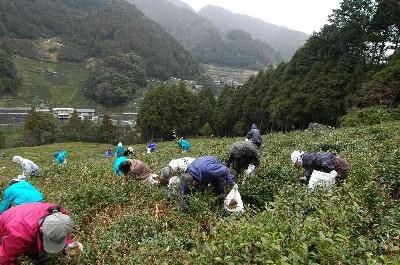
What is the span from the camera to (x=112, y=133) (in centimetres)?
6594

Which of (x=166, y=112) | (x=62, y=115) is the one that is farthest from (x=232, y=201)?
(x=62, y=115)

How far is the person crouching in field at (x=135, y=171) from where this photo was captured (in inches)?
409

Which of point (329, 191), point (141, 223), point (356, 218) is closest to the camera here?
point (356, 218)

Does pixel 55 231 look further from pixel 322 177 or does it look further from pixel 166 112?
pixel 166 112

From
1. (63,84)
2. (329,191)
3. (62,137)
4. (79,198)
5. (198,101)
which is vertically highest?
(329,191)

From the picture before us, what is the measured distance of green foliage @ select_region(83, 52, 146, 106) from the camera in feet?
443

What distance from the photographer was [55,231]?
17.7 ft

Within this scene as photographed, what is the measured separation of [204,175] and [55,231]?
365 cm

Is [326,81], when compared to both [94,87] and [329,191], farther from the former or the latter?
[94,87]

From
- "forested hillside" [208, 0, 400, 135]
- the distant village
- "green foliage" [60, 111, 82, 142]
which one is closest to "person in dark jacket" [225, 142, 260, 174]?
"forested hillside" [208, 0, 400, 135]

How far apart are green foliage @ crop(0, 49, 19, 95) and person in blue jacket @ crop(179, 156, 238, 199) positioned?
12653 cm

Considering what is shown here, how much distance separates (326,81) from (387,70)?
31.9 feet

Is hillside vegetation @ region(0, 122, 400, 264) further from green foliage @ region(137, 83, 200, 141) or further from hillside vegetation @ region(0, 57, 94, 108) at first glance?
hillside vegetation @ region(0, 57, 94, 108)

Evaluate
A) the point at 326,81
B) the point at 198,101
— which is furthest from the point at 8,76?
the point at 326,81
